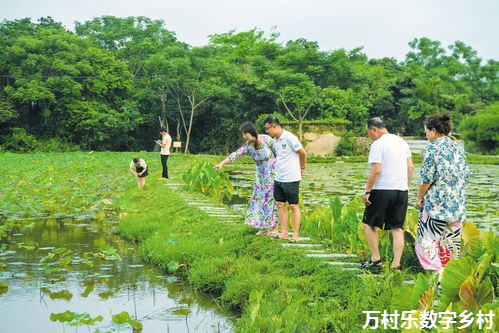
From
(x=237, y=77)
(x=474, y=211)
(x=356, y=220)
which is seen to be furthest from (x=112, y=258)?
(x=237, y=77)

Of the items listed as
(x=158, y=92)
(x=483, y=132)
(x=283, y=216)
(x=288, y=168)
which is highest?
(x=158, y=92)

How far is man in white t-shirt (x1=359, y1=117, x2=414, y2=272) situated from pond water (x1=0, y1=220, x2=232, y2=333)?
150 centimetres

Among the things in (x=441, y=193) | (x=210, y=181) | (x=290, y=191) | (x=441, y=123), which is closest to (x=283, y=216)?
(x=290, y=191)

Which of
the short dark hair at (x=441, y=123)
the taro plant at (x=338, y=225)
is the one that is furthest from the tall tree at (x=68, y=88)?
the short dark hair at (x=441, y=123)

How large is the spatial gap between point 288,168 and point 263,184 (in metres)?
0.74

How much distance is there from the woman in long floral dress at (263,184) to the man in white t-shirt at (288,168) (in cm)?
40

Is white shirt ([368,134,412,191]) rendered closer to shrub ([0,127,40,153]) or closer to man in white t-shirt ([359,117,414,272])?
man in white t-shirt ([359,117,414,272])

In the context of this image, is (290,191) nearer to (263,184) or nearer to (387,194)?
(263,184)

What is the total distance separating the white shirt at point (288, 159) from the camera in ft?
20.4

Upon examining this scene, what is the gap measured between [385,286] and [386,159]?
137 centimetres

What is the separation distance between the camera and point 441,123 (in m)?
4.89

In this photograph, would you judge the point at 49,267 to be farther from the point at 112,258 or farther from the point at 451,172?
the point at 451,172

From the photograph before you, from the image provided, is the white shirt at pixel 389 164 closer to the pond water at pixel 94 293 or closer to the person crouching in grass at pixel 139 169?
the pond water at pixel 94 293

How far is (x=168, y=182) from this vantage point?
14.0 metres
